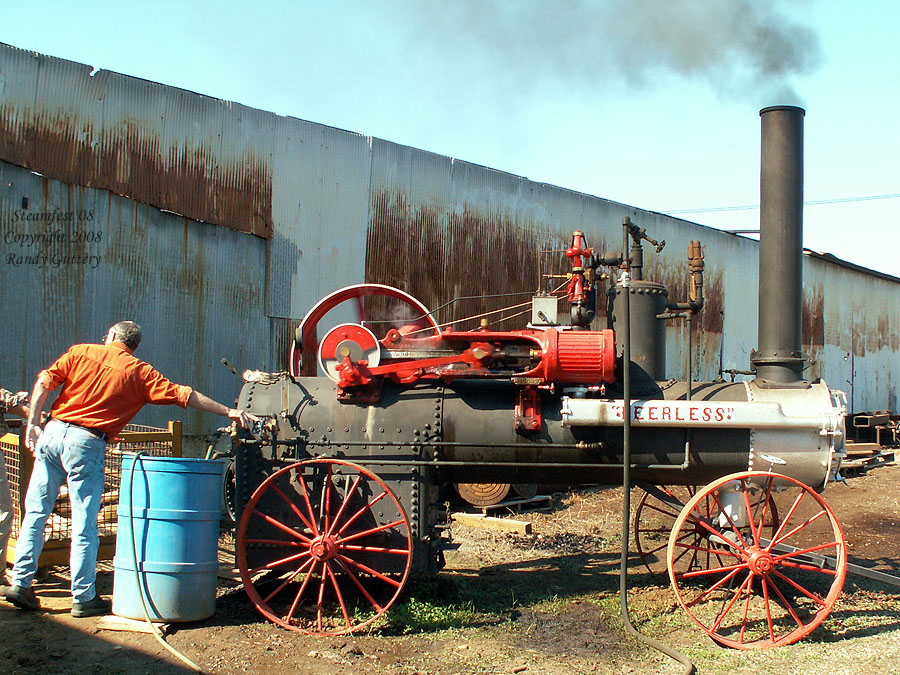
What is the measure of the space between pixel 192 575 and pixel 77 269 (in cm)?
432

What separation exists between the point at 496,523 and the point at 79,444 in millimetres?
4949

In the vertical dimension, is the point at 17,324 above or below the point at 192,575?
above

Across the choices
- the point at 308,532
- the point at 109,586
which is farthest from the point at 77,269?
the point at 308,532

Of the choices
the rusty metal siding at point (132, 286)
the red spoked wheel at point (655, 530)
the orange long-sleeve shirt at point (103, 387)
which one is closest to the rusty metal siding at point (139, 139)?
the rusty metal siding at point (132, 286)

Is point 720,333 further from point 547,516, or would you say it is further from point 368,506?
point 368,506

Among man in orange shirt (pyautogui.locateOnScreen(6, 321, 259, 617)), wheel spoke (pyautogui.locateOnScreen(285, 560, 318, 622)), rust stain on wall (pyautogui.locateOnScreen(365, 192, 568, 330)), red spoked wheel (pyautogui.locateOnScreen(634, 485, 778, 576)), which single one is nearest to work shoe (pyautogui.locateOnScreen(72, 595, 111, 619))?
man in orange shirt (pyautogui.locateOnScreen(6, 321, 259, 617))

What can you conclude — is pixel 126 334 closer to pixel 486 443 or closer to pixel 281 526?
pixel 281 526

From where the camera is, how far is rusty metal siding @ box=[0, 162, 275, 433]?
7.71 meters

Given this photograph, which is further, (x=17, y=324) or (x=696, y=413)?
(x=17, y=324)

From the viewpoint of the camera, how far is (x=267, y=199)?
956cm

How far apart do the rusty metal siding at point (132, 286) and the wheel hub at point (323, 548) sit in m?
3.89

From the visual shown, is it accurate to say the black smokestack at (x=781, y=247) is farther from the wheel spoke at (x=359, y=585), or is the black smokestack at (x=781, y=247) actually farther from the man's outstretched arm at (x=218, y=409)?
the man's outstretched arm at (x=218, y=409)

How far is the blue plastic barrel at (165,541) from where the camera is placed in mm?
4918

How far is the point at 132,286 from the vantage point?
845cm
